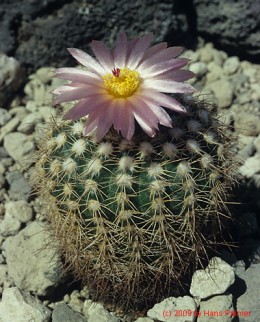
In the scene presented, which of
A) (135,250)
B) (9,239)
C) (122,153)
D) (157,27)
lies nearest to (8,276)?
(9,239)

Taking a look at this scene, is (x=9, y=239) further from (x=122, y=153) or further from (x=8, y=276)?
(x=122, y=153)

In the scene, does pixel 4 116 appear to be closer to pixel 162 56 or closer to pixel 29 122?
pixel 29 122

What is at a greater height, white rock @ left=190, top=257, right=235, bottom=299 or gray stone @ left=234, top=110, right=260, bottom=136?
gray stone @ left=234, top=110, right=260, bottom=136

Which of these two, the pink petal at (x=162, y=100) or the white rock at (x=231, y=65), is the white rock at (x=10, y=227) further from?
the white rock at (x=231, y=65)

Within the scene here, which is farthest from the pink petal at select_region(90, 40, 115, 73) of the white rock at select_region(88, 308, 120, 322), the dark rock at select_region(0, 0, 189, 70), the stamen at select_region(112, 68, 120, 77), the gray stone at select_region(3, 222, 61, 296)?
the dark rock at select_region(0, 0, 189, 70)

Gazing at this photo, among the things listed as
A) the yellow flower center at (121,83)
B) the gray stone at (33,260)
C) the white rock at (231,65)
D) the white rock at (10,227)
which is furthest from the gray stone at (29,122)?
the yellow flower center at (121,83)

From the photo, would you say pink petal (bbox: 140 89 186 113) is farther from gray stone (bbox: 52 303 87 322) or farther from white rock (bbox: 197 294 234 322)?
gray stone (bbox: 52 303 87 322)

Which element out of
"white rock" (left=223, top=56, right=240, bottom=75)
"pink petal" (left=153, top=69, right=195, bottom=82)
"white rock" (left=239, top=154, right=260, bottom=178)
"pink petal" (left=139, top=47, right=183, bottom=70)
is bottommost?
"white rock" (left=239, top=154, right=260, bottom=178)
